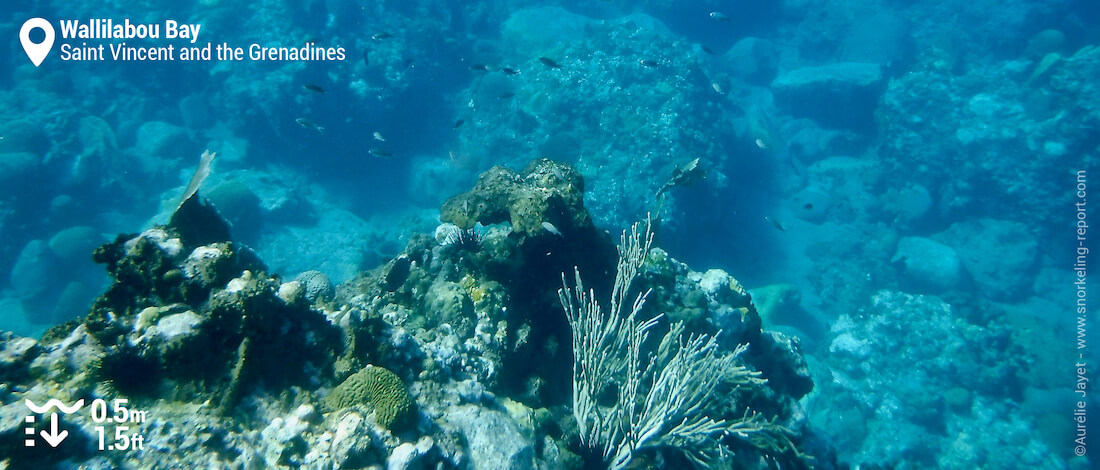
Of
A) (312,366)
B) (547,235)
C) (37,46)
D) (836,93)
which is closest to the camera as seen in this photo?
(312,366)

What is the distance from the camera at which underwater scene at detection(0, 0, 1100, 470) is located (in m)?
3.14

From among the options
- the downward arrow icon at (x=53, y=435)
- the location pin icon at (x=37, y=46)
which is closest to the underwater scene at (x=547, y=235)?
the downward arrow icon at (x=53, y=435)

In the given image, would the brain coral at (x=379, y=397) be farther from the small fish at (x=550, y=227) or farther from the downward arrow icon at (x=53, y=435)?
the small fish at (x=550, y=227)

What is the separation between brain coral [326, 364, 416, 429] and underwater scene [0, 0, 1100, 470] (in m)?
0.03

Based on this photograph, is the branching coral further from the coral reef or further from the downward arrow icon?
the downward arrow icon

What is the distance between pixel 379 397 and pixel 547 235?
2552 millimetres

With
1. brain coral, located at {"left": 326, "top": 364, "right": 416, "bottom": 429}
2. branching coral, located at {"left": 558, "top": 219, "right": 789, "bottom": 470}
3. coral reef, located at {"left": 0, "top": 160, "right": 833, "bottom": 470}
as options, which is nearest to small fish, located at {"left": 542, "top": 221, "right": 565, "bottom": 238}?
coral reef, located at {"left": 0, "top": 160, "right": 833, "bottom": 470}

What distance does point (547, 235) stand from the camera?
5191mm

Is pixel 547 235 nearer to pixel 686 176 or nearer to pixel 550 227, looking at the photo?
pixel 550 227

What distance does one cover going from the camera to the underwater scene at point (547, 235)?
3145mm

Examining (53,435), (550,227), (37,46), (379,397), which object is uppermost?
(37,46)

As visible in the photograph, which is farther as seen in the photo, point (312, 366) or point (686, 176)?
point (686, 176)

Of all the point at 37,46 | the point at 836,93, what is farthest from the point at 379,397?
the point at 836,93

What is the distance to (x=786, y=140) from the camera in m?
22.4
